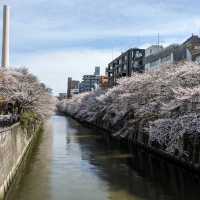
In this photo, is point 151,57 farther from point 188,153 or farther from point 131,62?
point 188,153

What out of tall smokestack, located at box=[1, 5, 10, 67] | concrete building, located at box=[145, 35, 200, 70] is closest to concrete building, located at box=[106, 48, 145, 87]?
concrete building, located at box=[145, 35, 200, 70]

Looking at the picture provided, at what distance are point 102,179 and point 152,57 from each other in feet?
238

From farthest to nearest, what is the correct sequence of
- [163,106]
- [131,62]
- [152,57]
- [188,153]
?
[131,62] → [152,57] → [163,106] → [188,153]

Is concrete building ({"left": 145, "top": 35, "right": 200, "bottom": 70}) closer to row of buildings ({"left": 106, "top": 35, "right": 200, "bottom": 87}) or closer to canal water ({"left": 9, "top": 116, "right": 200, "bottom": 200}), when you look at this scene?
row of buildings ({"left": 106, "top": 35, "right": 200, "bottom": 87})

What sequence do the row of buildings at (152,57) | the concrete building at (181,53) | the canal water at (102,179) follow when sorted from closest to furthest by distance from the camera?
the canal water at (102,179) → the concrete building at (181,53) → the row of buildings at (152,57)

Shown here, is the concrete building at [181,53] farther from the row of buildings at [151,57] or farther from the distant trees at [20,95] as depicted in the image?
the distant trees at [20,95]

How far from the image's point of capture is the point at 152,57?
315ft

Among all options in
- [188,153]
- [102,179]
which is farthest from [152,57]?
[102,179]

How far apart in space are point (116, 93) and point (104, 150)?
11.6 meters

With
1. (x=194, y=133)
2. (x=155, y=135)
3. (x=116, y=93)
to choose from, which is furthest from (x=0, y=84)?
(x=194, y=133)

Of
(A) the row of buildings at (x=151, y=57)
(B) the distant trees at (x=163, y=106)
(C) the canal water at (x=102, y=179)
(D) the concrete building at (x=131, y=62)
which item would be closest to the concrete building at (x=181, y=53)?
Answer: (A) the row of buildings at (x=151, y=57)

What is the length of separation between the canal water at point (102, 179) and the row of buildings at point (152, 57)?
97.7 feet

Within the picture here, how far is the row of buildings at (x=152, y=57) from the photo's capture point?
236 feet

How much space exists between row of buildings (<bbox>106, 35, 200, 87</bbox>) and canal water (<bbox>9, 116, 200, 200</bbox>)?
29.8 m
